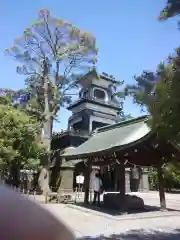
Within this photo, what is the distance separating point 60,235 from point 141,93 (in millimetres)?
4459

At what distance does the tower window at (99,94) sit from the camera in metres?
33.9

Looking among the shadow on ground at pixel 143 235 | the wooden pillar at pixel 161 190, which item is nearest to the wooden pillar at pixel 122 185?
the wooden pillar at pixel 161 190

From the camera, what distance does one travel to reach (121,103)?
3878 cm

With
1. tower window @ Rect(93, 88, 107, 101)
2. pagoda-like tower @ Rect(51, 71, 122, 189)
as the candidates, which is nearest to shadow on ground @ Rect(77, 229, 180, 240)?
pagoda-like tower @ Rect(51, 71, 122, 189)

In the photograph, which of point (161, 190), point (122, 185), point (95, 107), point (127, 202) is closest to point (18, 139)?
point (127, 202)

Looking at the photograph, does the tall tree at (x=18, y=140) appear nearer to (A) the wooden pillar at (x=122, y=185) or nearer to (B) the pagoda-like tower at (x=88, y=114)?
(B) the pagoda-like tower at (x=88, y=114)

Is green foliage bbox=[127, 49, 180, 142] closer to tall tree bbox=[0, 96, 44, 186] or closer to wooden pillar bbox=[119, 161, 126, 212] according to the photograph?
wooden pillar bbox=[119, 161, 126, 212]

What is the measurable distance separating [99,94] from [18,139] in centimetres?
1762

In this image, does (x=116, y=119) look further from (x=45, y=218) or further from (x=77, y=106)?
(x=45, y=218)

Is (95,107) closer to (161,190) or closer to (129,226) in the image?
(161,190)

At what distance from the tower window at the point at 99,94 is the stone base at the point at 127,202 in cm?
2213

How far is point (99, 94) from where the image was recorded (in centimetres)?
3444

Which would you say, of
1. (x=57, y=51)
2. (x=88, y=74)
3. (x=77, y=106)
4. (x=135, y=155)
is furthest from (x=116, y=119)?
(x=135, y=155)

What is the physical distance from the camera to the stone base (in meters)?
11.9
